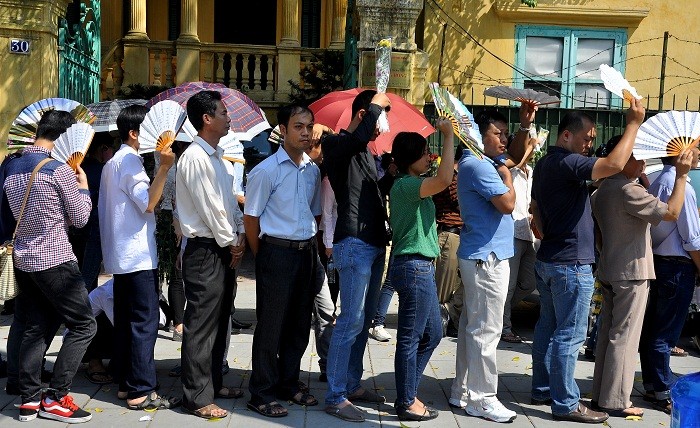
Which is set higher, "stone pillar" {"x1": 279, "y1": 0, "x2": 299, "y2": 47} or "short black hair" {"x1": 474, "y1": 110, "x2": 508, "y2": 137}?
"stone pillar" {"x1": 279, "y1": 0, "x2": 299, "y2": 47}

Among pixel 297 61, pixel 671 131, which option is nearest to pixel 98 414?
pixel 671 131

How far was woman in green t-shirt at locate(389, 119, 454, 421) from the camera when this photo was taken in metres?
5.54

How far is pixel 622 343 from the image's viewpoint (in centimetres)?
582

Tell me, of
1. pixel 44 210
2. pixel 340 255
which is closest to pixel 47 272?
pixel 44 210

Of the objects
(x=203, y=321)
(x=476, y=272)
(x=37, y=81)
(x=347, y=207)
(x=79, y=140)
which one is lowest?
(x=203, y=321)

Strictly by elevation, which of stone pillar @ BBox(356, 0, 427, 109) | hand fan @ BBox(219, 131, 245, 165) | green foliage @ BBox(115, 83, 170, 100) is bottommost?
hand fan @ BBox(219, 131, 245, 165)

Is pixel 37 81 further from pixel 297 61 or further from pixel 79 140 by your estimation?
pixel 297 61

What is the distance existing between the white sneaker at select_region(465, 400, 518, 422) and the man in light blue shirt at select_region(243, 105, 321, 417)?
1.34 meters

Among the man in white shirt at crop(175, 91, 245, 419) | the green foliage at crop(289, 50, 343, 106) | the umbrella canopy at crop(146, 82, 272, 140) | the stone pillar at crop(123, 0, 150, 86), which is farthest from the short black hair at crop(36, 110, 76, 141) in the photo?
the stone pillar at crop(123, 0, 150, 86)

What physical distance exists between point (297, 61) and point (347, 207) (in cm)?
1185

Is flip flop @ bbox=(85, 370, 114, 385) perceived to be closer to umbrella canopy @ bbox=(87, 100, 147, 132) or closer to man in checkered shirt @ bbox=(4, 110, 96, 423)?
man in checkered shirt @ bbox=(4, 110, 96, 423)

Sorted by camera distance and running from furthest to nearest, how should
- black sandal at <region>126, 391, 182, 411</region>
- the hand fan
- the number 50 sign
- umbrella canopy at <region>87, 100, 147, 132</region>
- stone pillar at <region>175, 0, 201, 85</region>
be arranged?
stone pillar at <region>175, 0, 201, 85</region>, the number 50 sign, umbrella canopy at <region>87, 100, 147, 132</region>, the hand fan, black sandal at <region>126, 391, 182, 411</region>

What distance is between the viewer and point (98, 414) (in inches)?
228

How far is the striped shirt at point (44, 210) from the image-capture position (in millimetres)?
5531
